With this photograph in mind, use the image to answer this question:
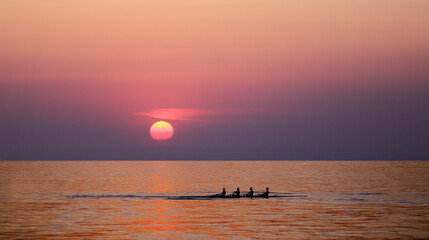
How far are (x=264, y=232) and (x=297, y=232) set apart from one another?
3208 millimetres

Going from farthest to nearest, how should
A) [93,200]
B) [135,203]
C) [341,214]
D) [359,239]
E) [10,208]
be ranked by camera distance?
[93,200] < [135,203] < [10,208] < [341,214] < [359,239]

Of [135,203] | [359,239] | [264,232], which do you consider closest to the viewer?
[359,239]

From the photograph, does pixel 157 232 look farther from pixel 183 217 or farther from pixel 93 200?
pixel 93 200

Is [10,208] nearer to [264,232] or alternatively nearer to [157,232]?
[157,232]

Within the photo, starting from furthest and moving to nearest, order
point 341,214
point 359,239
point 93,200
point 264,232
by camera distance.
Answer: point 93,200 < point 341,214 < point 264,232 < point 359,239

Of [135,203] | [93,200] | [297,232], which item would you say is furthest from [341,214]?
[93,200]

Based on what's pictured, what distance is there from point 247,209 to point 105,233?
28600 mm

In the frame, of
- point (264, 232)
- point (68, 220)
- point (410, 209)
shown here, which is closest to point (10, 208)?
point (68, 220)

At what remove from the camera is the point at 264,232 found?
59.0 meters

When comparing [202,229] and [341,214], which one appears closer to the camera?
[202,229]

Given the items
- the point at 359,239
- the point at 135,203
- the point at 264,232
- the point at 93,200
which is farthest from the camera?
the point at 93,200

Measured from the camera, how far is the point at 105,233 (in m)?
57.3

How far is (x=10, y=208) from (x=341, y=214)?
43.0 meters

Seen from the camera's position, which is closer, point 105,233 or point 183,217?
point 105,233
